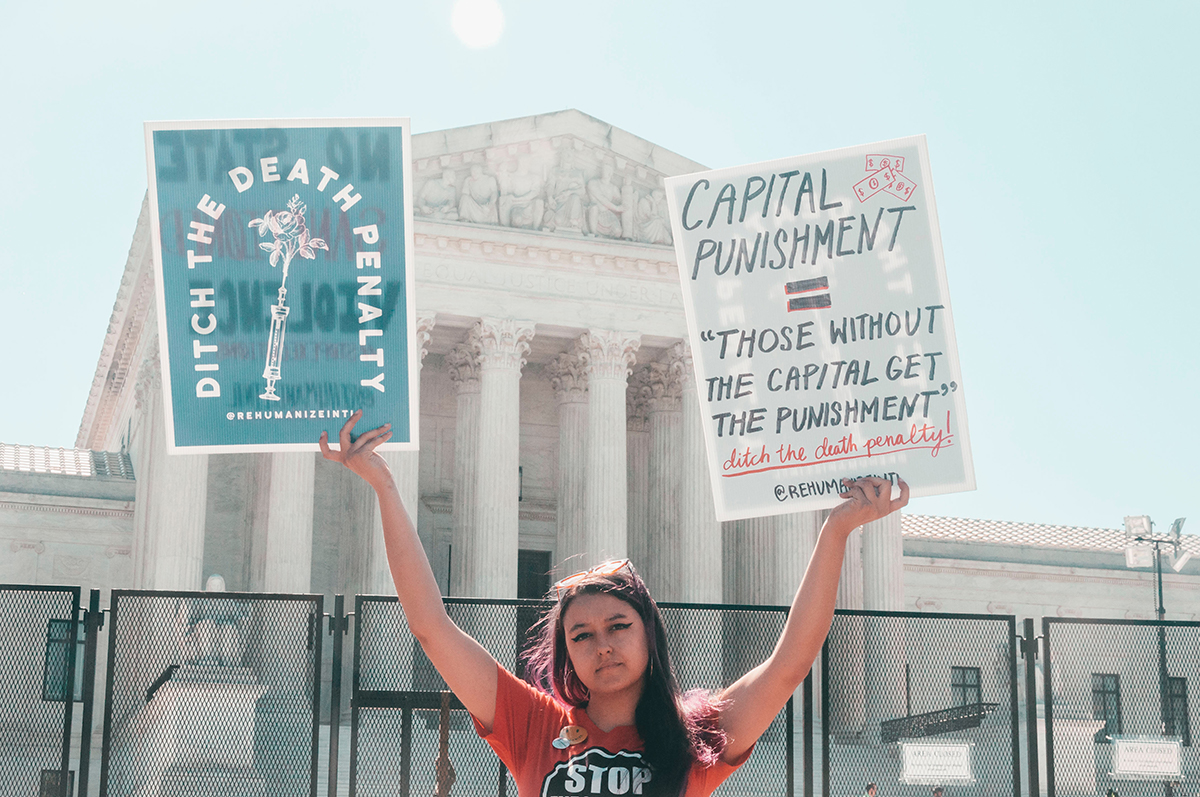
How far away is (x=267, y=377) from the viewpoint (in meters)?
7.96

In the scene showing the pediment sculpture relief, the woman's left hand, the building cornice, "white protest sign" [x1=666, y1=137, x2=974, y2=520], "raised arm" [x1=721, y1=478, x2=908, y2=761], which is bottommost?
"raised arm" [x1=721, y1=478, x2=908, y2=761]

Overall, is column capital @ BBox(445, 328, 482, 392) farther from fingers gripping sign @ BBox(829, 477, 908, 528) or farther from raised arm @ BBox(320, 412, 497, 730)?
raised arm @ BBox(320, 412, 497, 730)

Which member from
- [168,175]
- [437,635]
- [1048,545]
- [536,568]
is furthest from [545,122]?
[437,635]

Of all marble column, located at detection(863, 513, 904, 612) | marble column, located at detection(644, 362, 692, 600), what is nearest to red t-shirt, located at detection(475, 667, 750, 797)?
marble column, located at detection(644, 362, 692, 600)

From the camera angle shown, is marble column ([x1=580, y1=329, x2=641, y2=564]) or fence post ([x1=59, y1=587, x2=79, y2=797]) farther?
marble column ([x1=580, y1=329, x2=641, y2=564])

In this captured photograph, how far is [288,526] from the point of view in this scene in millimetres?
37781

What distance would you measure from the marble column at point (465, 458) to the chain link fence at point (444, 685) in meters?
27.8

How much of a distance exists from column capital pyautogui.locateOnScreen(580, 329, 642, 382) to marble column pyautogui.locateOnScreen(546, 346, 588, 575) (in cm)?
84

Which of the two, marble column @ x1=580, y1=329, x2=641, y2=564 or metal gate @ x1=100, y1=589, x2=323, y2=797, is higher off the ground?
marble column @ x1=580, y1=329, x2=641, y2=564

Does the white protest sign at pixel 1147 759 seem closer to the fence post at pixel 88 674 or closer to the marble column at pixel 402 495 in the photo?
the fence post at pixel 88 674

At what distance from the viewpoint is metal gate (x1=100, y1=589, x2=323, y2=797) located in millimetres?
10039

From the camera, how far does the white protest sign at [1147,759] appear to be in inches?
441

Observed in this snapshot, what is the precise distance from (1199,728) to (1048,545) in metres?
47.7

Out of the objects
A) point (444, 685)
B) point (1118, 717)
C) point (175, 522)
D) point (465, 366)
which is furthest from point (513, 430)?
point (1118, 717)
